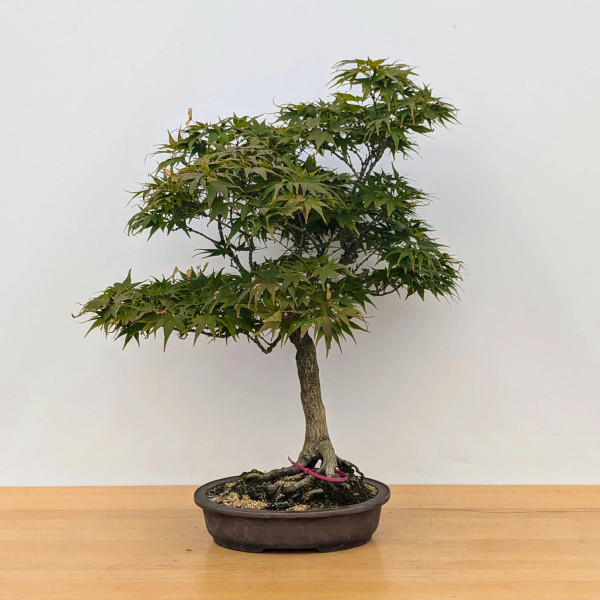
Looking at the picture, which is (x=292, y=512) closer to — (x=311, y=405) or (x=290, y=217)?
(x=311, y=405)

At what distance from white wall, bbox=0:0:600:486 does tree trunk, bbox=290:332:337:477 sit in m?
0.49

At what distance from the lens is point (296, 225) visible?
2.25 meters

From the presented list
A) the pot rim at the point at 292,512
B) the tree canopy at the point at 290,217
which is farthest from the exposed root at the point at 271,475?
the tree canopy at the point at 290,217

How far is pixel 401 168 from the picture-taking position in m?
2.76

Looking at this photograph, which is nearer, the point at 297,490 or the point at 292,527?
the point at 292,527

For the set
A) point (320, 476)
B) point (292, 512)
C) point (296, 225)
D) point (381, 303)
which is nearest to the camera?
point (292, 512)

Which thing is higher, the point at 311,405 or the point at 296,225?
the point at 296,225

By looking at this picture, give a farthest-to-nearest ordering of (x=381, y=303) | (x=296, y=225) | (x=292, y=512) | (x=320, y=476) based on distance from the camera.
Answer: (x=381, y=303), (x=296, y=225), (x=320, y=476), (x=292, y=512)

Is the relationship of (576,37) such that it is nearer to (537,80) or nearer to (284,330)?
(537,80)

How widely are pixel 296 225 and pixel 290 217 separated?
0.22m

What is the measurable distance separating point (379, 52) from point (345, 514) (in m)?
1.55

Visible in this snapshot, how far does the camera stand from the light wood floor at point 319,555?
1.79m

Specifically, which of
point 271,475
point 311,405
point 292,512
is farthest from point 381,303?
point 292,512

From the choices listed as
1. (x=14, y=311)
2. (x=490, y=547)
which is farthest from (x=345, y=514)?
(x=14, y=311)
